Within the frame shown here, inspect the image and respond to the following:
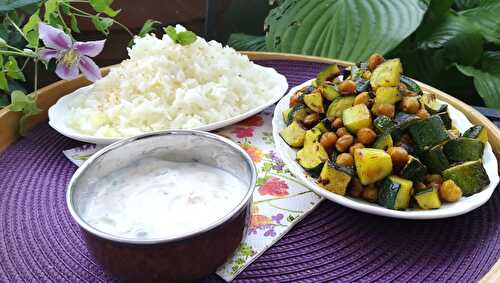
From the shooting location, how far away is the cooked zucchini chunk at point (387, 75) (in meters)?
1.03

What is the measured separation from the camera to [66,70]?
1.13m

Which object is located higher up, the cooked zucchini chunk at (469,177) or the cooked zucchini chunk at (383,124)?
the cooked zucchini chunk at (383,124)

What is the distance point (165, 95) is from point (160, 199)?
0.48 meters

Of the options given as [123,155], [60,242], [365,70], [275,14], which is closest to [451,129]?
[365,70]

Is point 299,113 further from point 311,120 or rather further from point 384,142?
point 384,142

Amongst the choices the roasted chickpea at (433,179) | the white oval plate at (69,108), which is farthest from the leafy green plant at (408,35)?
the roasted chickpea at (433,179)

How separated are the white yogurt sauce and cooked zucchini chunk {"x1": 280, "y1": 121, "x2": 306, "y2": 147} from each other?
0.25m

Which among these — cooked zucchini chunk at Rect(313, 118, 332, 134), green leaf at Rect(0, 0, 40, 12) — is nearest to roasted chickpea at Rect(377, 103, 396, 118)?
cooked zucchini chunk at Rect(313, 118, 332, 134)

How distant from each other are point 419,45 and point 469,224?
4.22 feet

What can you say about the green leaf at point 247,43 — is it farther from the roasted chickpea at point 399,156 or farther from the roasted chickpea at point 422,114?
the roasted chickpea at point 399,156

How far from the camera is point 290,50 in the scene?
5.94ft

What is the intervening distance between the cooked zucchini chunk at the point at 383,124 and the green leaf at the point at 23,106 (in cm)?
79

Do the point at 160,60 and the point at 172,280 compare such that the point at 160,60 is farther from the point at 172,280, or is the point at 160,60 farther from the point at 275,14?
the point at 275,14

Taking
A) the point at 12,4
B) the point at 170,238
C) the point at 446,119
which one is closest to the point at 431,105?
the point at 446,119
